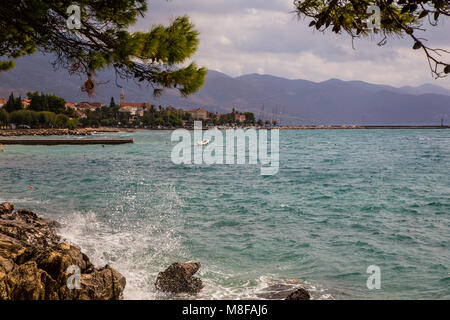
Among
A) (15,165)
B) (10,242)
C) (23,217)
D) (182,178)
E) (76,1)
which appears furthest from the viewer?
(15,165)

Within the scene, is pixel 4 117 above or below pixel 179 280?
above

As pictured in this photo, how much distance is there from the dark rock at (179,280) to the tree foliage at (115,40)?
3.79 meters

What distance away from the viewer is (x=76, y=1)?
797 cm

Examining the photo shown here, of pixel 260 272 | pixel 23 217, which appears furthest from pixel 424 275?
pixel 23 217

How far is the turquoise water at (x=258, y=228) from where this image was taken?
9.88 m

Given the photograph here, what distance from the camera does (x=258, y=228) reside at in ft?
48.6

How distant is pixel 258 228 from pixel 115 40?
8.91 m

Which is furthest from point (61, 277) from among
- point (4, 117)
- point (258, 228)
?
point (4, 117)

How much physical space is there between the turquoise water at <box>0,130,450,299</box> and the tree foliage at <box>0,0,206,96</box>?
4634 mm

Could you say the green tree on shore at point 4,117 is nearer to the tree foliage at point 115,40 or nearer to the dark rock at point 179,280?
the tree foliage at point 115,40

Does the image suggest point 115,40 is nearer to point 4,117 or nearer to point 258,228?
point 258,228

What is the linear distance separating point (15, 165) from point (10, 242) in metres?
31.3
